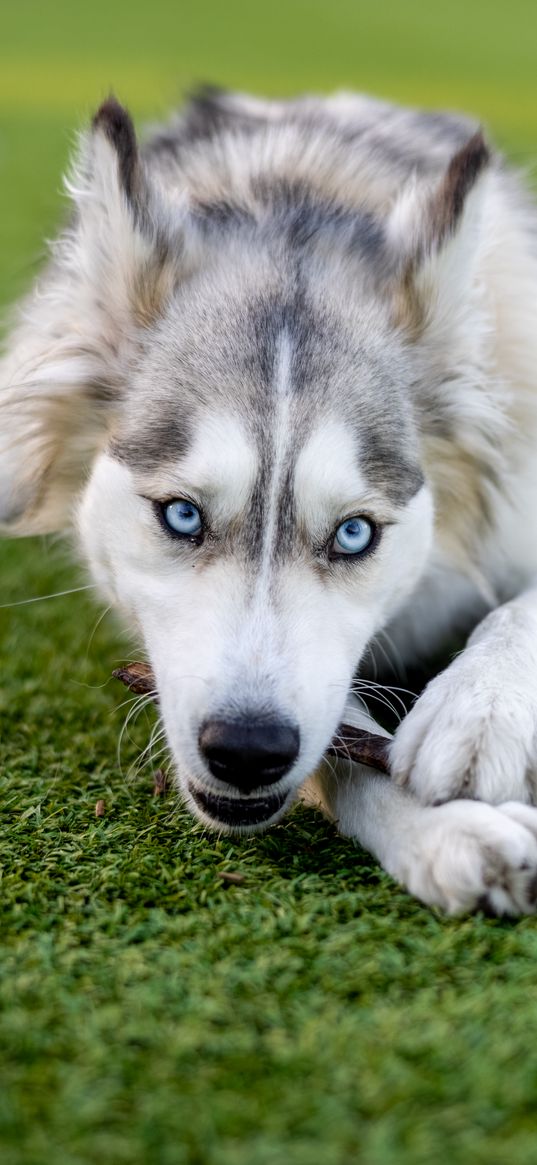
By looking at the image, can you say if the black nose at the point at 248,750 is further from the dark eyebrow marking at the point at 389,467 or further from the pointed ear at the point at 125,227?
the pointed ear at the point at 125,227

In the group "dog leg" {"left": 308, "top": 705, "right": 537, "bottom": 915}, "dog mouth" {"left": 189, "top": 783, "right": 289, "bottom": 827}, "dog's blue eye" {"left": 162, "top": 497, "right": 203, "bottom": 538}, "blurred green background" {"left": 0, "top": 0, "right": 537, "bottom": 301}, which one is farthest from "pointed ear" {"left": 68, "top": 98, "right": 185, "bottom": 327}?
"blurred green background" {"left": 0, "top": 0, "right": 537, "bottom": 301}

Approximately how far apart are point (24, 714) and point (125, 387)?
0.89m

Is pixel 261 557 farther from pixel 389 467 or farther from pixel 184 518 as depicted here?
pixel 389 467

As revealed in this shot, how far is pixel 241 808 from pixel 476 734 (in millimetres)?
466

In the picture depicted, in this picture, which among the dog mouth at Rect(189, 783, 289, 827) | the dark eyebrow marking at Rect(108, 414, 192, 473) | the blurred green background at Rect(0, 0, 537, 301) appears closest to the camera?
the dog mouth at Rect(189, 783, 289, 827)

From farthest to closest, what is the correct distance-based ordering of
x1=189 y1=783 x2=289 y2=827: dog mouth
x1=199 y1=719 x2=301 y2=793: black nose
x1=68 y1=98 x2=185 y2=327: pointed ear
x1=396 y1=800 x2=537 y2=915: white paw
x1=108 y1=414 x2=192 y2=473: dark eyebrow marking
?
x1=68 y1=98 x2=185 y2=327: pointed ear, x1=108 y1=414 x2=192 y2=473: dark eyebrow marking, x1=189 y1=783 x2=289 y2=827: dog mouth, x1=199 y1=719 x2=301 y2=793: black nose, x1=396 y1=800 x2=537 y2=915: white paw

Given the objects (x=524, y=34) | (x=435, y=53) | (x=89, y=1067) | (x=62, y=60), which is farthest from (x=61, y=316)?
(x=524, y=34)

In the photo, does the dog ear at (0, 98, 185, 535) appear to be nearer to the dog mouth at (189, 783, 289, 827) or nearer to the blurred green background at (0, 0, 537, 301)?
the dog mouth at (189, 783, 289, 827)

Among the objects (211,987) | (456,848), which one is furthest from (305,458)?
(211,987)

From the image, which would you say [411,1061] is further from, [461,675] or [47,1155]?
[461,675]

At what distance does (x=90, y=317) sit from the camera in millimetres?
3078

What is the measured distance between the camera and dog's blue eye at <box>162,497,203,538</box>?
266cm

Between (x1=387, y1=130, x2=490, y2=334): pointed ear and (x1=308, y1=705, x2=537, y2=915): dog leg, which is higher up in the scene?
(x1=387, y1=130, x2=490, y2=334): pointed ear

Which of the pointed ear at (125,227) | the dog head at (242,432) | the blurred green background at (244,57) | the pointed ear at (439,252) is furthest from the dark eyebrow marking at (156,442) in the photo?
the blurred green background at (244,57)
